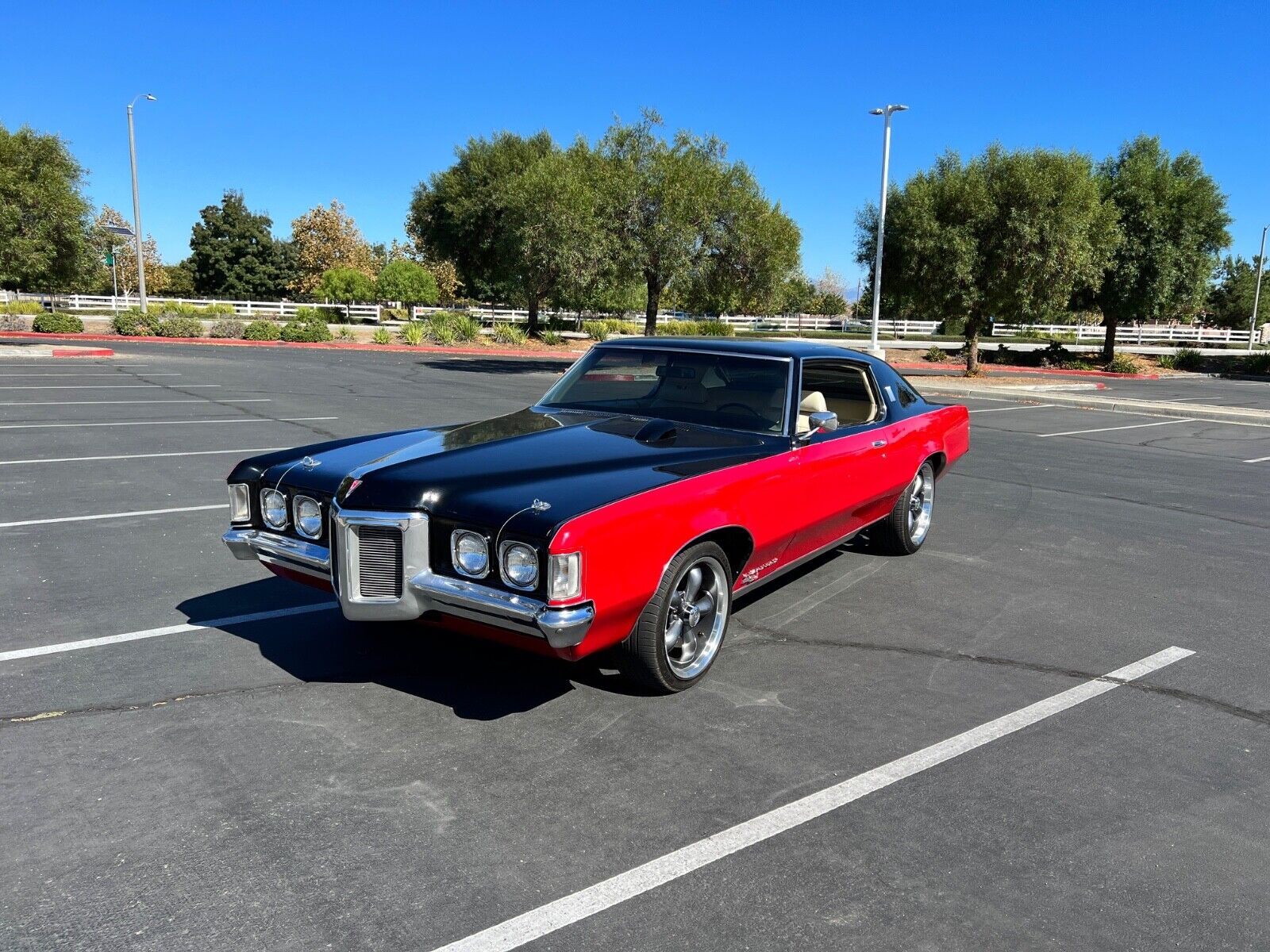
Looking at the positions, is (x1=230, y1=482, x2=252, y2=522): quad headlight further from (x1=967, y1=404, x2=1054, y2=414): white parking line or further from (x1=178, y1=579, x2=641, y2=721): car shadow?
(x1=967, y1=404, x2=1054, y2=414): white parking line

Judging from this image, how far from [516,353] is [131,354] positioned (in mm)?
12839

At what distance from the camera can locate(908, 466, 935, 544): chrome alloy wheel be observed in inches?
274

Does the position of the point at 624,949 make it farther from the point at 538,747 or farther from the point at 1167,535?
the point at 1167,535

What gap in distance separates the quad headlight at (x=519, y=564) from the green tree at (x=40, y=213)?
2438 centimetres

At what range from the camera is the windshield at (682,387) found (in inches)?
206

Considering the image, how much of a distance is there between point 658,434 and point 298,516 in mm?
1768

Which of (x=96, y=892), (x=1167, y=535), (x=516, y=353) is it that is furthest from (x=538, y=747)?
(x=516, y=353)

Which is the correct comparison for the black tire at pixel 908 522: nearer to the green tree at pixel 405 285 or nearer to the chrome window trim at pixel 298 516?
the chrome window trim at pixel 298 516

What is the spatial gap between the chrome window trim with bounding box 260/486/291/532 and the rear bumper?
332 mm

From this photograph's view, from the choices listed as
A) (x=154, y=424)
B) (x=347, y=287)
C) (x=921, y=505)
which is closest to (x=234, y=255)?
(x=347, y=287)

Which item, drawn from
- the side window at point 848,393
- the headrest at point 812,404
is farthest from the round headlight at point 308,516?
the side window at point 848,393

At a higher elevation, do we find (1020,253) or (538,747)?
(1020,253)

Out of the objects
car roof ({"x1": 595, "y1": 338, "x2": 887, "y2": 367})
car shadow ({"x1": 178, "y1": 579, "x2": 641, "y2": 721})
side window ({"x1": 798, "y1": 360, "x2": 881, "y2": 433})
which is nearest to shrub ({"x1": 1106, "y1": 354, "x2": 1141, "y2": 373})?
side window ({"x1": 798, "y1": 360, "x2": 881, "y2": 433})

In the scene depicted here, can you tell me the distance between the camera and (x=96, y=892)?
279 cm
